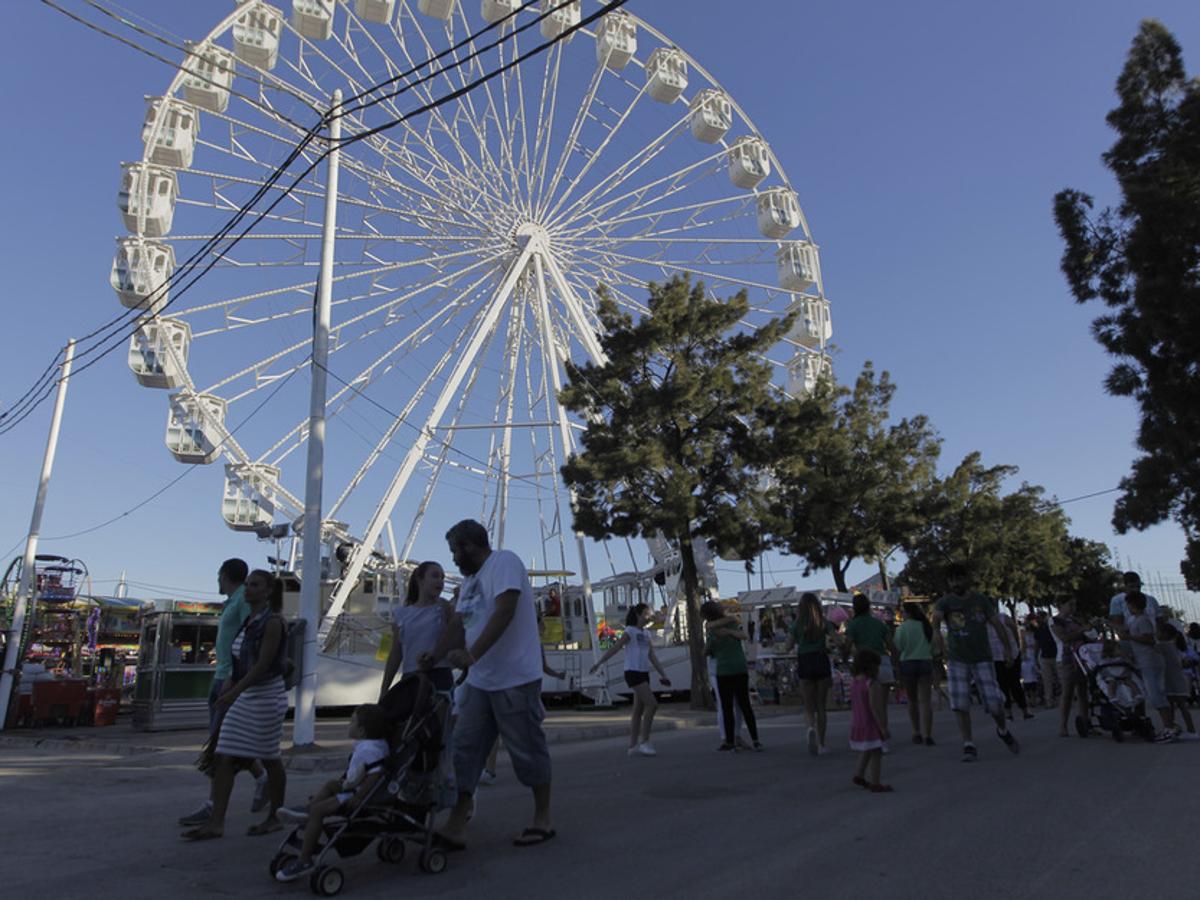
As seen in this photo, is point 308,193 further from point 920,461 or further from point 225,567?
point 920,461

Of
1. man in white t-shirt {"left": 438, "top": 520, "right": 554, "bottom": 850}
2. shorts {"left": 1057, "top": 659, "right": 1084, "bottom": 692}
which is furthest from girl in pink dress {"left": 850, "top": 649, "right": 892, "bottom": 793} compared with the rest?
shorts {"left": 1057, "top": 659, "right": 1084, "bottom": 692}

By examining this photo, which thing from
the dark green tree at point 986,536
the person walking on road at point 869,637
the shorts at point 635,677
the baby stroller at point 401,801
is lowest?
the baby stroller at point 401,801

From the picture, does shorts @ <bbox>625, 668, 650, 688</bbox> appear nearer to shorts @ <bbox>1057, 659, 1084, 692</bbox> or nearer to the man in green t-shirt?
the man in green t-shirt

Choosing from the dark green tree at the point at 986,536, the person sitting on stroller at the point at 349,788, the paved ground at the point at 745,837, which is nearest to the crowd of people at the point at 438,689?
the person sitting on stroller at the point at 349,788

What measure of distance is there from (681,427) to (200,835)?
526 inches

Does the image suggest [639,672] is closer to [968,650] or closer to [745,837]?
[968,650]

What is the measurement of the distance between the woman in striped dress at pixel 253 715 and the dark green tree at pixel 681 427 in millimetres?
11708

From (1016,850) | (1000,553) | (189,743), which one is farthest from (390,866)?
(1000,553)

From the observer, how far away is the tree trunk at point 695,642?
16.9 meters

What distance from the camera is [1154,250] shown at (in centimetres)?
1265

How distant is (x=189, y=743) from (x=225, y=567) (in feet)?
25.4

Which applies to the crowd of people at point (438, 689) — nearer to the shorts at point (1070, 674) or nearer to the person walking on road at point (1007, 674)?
the shorts at point (1070, 674)

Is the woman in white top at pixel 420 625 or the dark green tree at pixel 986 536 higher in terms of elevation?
the dark green tree at pixel 986 536

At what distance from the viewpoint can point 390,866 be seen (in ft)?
13.9
